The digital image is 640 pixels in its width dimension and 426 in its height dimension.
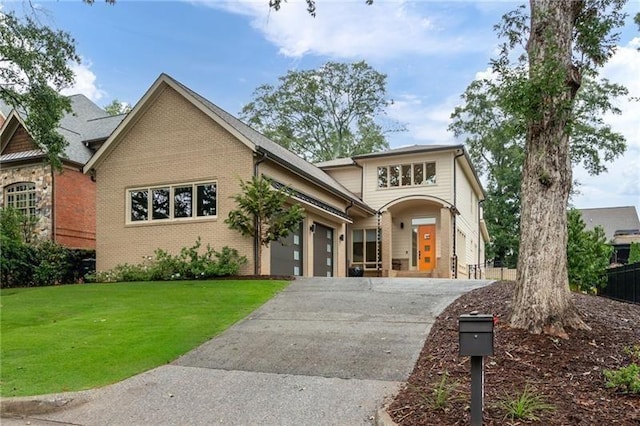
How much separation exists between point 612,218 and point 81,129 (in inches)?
1877

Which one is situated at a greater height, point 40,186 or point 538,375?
point 40,186

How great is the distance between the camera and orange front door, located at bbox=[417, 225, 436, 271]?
76.2ft


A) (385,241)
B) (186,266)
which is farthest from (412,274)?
(186,266)

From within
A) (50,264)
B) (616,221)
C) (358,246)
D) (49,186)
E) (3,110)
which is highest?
(3,110)

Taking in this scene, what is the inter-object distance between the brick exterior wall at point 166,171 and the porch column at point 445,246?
1010 centimetres

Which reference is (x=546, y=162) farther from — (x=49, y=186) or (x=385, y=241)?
(x=49, y=186)

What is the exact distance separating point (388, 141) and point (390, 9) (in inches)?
1246

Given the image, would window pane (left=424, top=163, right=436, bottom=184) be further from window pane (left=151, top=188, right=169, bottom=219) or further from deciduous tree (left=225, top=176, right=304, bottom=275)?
window pane (left=151, top=188, right=169, bottom=219)

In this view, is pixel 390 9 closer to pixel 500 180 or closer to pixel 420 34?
pixel 420 34

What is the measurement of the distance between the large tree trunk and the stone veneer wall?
18.6m

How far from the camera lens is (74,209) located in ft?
66.7

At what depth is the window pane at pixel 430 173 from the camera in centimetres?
2244

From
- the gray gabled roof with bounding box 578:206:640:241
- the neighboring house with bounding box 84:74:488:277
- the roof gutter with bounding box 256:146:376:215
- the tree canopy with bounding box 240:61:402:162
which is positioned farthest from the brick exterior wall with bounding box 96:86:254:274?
the gray gabled roof with bounding box 578:206:640:241

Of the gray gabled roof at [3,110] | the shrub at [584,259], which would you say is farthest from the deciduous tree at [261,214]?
the gray gabled roof at [3,110]
